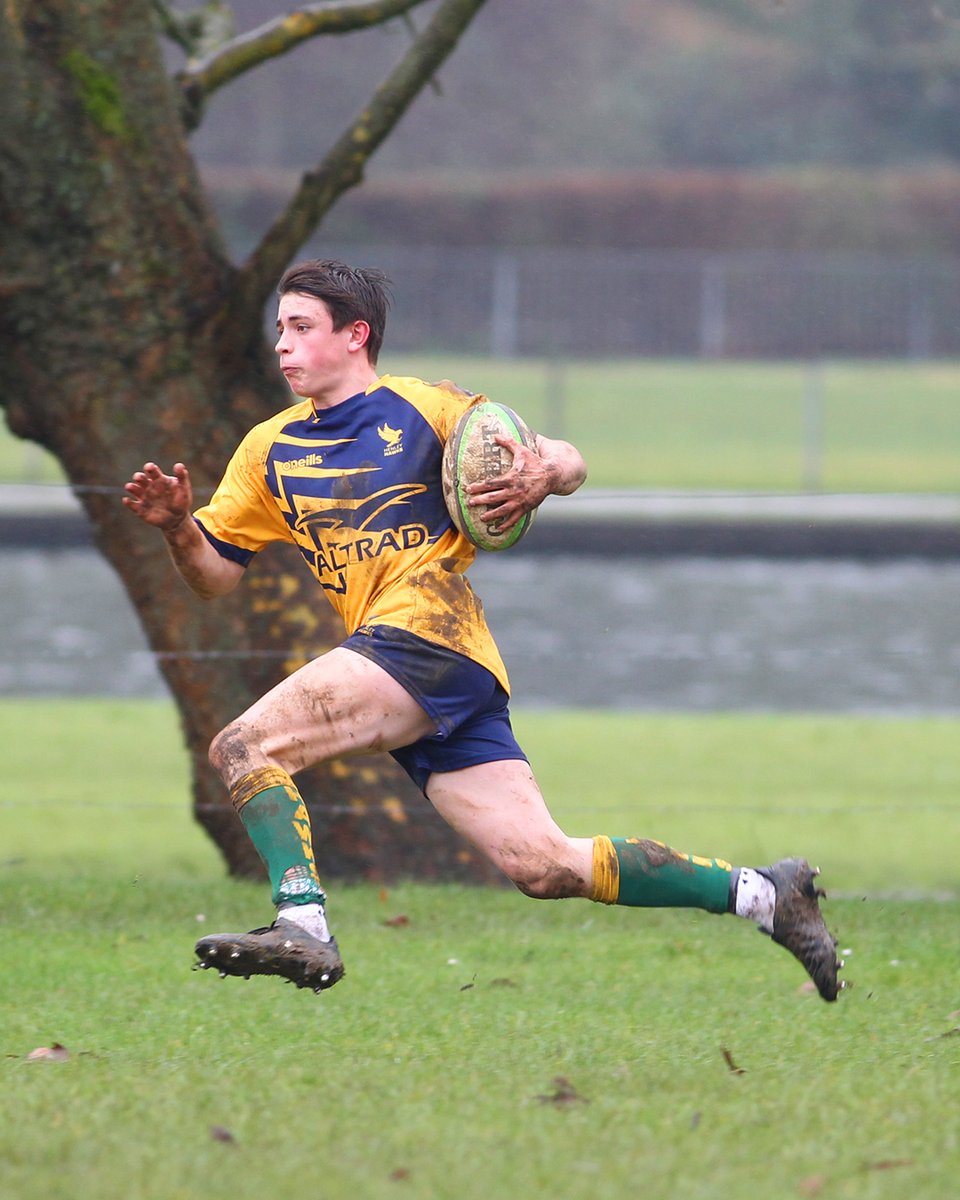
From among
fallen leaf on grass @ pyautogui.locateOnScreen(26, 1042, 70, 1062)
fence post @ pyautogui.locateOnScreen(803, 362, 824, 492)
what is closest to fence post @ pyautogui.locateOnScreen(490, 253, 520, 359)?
fence post @ pyautogui.locateOnScreen(803, 362, 824, 492)

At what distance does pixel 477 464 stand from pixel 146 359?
3.25m

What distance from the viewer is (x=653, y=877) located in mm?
4879

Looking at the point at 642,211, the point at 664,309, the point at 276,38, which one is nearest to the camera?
the point at 276,38

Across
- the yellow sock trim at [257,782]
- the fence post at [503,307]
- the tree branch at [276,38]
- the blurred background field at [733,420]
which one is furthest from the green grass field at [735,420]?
the yellow sock trim at [257,782]

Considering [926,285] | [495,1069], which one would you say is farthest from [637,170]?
[495,1069]

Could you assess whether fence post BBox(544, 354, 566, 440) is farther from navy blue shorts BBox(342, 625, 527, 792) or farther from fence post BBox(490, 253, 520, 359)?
navy blue shorts BBox(342, 625, 527, 792)

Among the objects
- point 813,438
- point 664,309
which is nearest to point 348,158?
point 813,438

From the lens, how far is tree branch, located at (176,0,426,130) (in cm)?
824

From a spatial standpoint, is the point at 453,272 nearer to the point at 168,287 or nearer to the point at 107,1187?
the point at 168,287

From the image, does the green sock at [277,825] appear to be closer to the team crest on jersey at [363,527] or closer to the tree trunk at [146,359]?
the team crest on jersey at [363,527]

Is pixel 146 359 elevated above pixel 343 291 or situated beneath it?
situated beneath

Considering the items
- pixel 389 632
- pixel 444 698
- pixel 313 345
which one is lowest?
pixel 444 698

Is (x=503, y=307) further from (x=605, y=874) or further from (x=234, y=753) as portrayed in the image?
(x=234, y=753)

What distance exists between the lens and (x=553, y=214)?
49.2 metres
